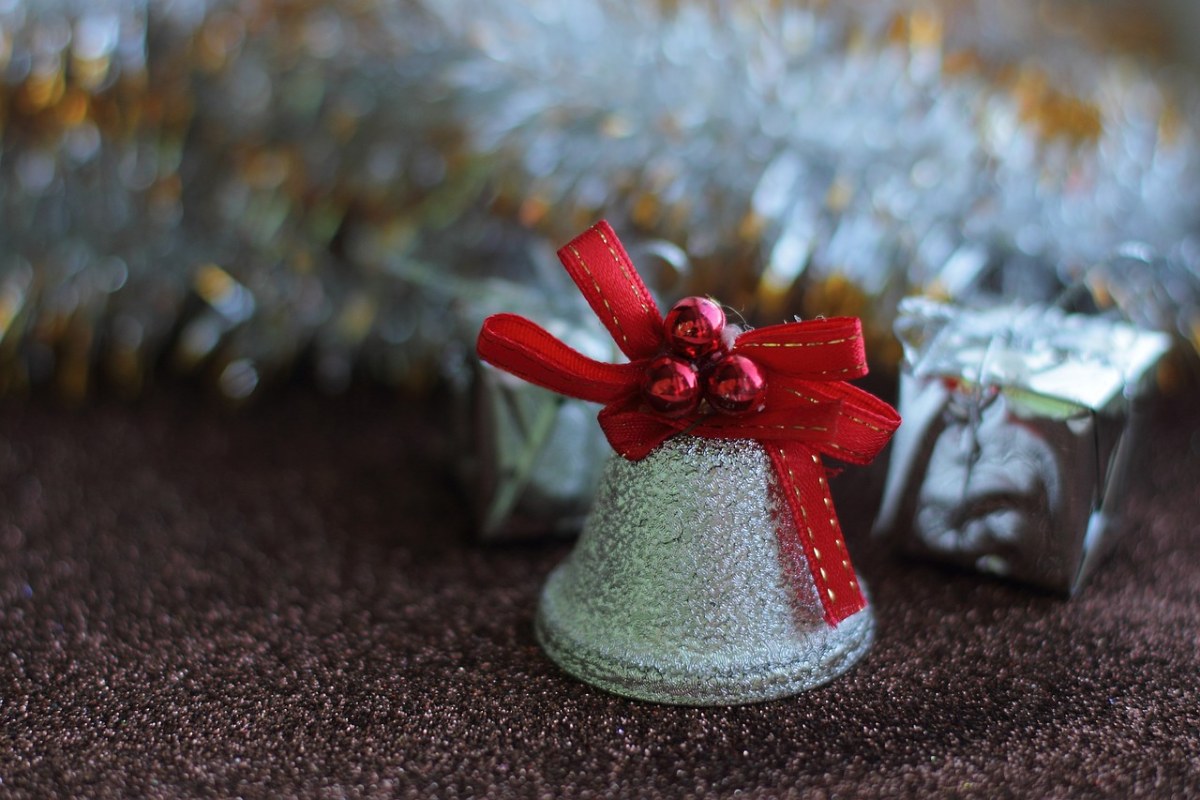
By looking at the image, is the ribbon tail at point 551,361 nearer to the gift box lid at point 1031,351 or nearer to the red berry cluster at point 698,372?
the red berry cluster at point 698,372

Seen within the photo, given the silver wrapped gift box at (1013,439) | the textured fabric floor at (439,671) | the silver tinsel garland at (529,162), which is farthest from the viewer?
the silver tinsel garland at (529,162)

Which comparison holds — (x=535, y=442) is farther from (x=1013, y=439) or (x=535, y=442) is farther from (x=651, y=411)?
(x=1013, y=439)

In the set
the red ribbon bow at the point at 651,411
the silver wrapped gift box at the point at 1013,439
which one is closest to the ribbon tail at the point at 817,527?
the red ribbon bow at the point at 651,411

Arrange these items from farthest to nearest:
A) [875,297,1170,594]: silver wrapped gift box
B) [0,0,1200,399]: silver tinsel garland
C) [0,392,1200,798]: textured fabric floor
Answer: [0,0,1200,399]: silver tinsel garland < [875,297,1170,594]: silver wrapped gift box < [0,392,1200,798]: textured fabric floor

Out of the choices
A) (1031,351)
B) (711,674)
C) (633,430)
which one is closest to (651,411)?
(633,430)

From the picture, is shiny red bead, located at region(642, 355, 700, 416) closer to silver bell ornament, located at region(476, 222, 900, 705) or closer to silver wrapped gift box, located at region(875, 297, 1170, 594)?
silver bell ornament, located at region(476, 222, 900, 705)

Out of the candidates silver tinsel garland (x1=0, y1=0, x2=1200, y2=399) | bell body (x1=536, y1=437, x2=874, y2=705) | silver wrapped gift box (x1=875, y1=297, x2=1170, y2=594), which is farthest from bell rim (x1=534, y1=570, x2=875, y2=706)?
silver tinsel garland (x1=0, y1=0, x2=1200, y2=399)

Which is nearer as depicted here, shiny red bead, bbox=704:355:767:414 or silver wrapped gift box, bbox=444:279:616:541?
shiny red bead, bbox=704:355:767:414
